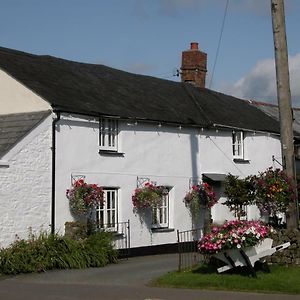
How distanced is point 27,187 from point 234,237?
22.3 feet

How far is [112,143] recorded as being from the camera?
829 inches

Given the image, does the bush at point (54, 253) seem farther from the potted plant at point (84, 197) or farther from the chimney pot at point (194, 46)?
the chimney pot at point (194, 46)

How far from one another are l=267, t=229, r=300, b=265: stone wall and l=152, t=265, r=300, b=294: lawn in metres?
0.28

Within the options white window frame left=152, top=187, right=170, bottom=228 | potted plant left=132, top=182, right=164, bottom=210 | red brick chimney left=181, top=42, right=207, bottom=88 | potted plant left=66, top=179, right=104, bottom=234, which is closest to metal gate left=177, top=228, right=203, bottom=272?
white window frame left=152, top=187, right=170, bottom=228

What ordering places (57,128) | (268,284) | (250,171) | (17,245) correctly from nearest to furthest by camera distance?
(268,284), (17,245), (57,128), (250,171)

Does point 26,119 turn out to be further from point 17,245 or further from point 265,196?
point 265,196

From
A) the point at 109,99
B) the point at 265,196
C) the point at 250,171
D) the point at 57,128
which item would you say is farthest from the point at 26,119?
the point at 250,171

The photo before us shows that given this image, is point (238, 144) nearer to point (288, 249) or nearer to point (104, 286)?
point (288, 249)

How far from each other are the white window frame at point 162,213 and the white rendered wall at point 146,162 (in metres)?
0.17

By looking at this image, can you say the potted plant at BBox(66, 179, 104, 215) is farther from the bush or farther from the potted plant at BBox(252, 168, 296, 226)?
the potted plant at BBox(252, 168, 296, 226)

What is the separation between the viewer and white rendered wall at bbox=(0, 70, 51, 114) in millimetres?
19125

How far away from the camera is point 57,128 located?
62.1 ft

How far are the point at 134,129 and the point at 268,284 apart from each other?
9.69 metres

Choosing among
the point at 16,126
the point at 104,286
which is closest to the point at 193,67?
the point at 16,126
